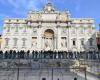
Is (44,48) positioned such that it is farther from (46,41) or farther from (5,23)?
(5,23)

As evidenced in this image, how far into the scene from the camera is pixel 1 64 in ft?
137

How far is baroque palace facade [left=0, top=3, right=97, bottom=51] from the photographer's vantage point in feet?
209

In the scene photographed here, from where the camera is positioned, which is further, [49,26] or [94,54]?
[49,26]

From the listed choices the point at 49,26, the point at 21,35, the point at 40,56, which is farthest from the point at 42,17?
the point at 40,56

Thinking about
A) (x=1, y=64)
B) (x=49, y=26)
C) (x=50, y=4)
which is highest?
(x=50, y=4)

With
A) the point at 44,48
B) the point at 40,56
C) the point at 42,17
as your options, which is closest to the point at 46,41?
the point at 44,48

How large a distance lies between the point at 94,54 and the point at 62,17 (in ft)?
84.0

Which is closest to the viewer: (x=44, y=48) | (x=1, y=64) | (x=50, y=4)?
(x=1, y=64)

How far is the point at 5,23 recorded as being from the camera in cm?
6594

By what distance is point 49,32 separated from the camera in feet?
219

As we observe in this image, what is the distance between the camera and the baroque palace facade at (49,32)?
63719 millimetres

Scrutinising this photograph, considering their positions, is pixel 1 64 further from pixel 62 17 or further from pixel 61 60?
pixel 62 17

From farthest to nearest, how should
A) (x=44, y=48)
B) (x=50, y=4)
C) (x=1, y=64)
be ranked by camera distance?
(x=50, y=4), (x=44, y=48), (x=1, y=64)

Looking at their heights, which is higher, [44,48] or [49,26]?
[49,26]
